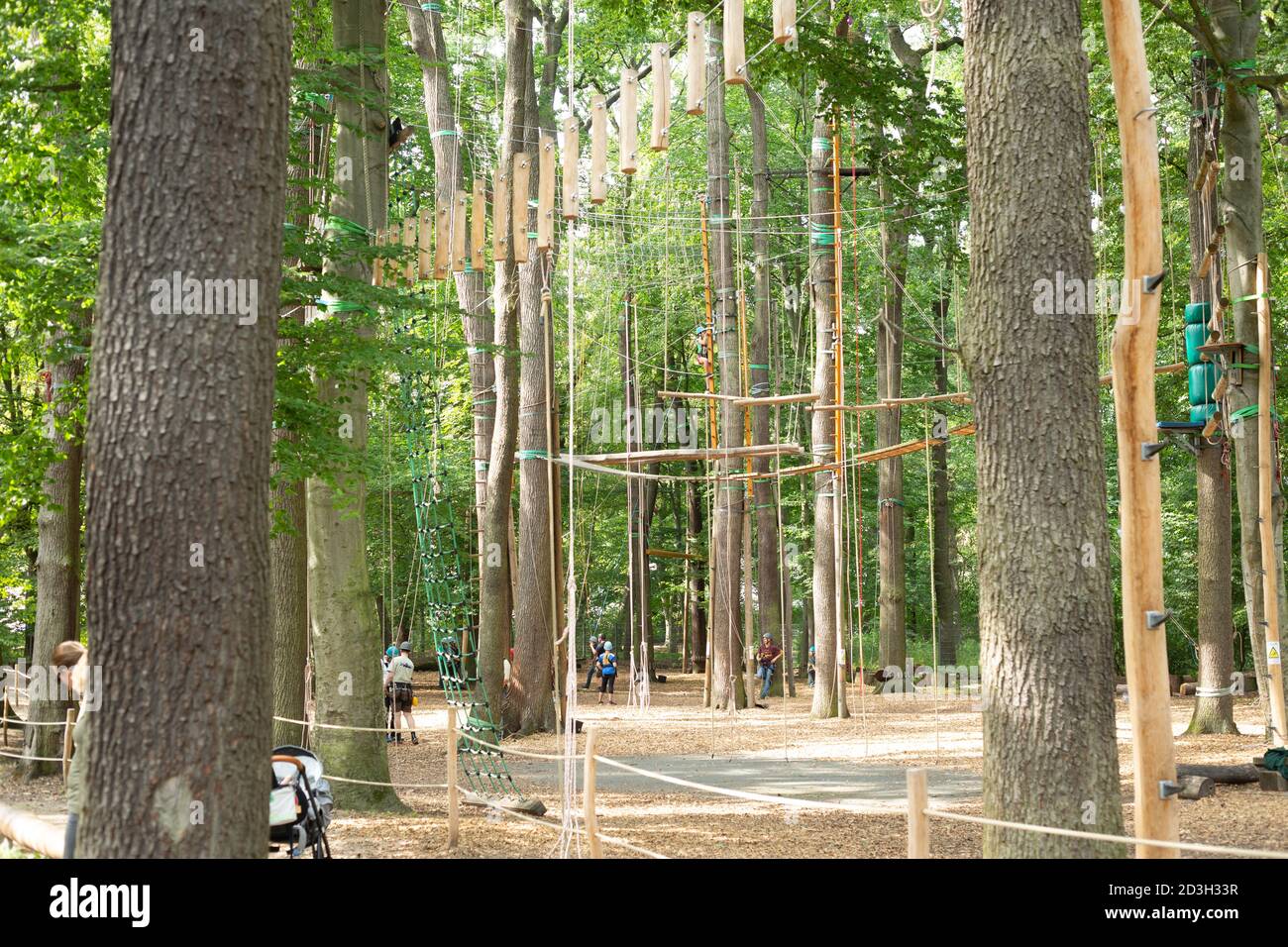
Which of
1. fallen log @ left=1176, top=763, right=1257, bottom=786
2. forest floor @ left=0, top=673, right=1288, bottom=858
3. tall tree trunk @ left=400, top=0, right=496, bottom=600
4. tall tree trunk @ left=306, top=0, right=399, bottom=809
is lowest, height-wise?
forest floor @ left=0, top=673, right=1288, bottom=858

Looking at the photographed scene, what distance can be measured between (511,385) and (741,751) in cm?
510

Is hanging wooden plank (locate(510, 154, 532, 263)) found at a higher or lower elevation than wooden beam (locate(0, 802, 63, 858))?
higher

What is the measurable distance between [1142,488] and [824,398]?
1250 centimetres

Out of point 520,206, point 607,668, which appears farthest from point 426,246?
point 607,668

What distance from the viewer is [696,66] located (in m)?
6.80

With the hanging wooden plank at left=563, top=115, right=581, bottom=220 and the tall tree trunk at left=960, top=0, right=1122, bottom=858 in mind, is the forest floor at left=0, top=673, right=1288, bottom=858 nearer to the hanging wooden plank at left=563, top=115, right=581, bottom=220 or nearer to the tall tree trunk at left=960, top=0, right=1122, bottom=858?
the tall tree trunk at left=960, top=0, right=1122, bottom=858

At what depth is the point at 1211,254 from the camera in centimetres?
1195

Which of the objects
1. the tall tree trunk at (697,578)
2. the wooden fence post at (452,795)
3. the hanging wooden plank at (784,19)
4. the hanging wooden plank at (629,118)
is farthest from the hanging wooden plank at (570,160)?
the tall tree trunk at (697,578)

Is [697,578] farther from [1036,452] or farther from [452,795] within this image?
[1036,452]

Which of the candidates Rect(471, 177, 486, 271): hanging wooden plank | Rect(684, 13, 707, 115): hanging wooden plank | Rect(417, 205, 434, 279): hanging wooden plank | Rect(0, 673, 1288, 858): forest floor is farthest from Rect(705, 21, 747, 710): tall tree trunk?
Rect(684, 13, 707, 115): hanging wooden plank

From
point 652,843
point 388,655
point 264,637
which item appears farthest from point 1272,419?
point 388,655

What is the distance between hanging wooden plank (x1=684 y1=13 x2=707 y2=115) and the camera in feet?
21.4

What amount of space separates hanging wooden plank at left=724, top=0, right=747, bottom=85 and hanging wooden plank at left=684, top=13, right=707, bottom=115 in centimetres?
16

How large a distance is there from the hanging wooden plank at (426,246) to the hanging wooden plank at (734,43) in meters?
3.89
